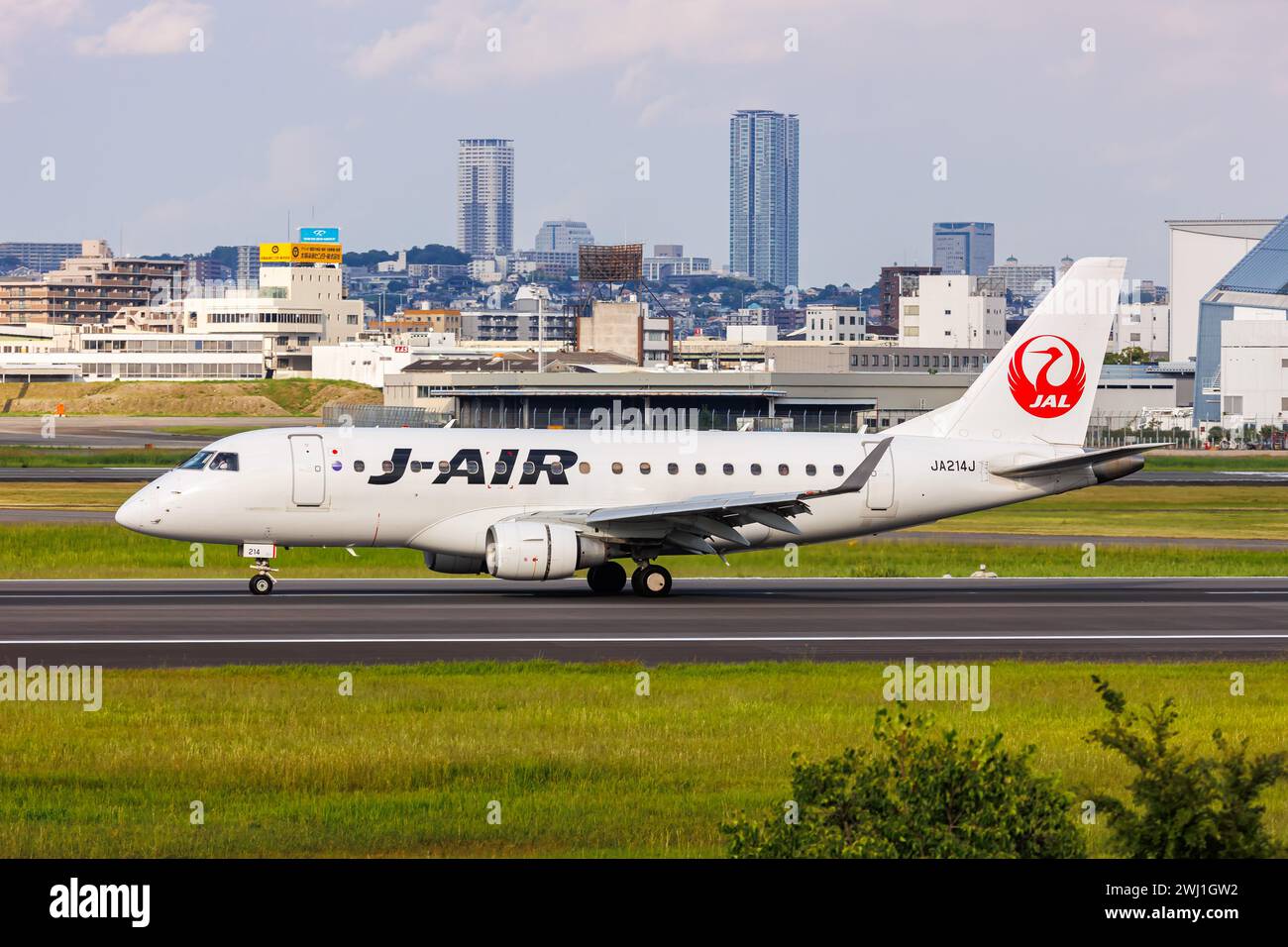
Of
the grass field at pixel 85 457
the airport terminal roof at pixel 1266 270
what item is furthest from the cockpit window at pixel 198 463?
the airport terminal roof at pixel 1266 270

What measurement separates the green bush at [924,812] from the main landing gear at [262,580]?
28219mm

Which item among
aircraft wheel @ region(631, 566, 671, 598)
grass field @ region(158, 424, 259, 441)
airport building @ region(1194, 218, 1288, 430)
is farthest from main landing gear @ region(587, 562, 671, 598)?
airport building @ region(1194, 218, 1288, 430)

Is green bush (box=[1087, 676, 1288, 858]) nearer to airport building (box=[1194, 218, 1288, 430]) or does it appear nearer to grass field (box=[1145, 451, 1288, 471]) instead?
grass field (box=[1145, 451, 1288, 471])

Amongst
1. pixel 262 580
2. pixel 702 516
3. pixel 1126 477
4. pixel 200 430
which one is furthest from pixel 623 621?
pixel 200 430

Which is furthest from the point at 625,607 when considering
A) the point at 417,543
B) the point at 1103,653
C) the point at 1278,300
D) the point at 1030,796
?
the point at 1278,300

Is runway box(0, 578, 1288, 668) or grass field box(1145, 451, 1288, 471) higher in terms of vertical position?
runway box(0, 578, 1288, 668)

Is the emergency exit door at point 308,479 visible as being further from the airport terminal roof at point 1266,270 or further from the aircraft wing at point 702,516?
the airport terminal roof at point 1266,270

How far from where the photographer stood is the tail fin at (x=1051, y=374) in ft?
Answer: 147

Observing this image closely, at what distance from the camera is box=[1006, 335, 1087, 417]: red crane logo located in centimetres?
4478

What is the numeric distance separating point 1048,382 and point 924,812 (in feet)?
113

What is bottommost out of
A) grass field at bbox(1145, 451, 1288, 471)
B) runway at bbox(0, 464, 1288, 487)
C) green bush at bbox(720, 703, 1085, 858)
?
grass field at bbox(1145, 451, 1288, 471)

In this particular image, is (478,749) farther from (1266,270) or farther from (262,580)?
(1266,270)

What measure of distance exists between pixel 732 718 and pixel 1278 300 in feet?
564
